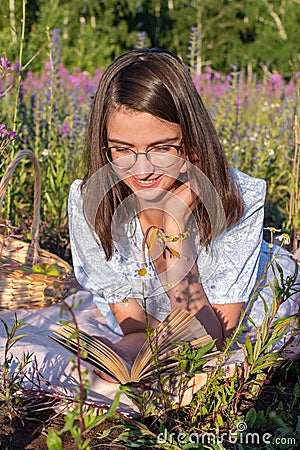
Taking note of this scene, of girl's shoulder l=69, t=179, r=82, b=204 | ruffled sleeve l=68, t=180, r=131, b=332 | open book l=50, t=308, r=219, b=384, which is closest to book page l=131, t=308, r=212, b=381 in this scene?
open book l=50, t=308, r=219, b=384

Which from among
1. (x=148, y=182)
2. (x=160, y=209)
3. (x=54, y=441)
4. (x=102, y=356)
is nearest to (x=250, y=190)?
(x=160, y=209)

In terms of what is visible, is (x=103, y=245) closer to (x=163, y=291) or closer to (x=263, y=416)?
(x=163, y=291)

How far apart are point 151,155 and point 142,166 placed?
1.5 inches

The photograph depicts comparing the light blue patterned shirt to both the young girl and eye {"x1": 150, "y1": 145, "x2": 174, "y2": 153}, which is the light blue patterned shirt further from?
eye {"x1": 150, "y1": 145, "x2": 174, "y2": 153}

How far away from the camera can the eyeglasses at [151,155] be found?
172 centimetres

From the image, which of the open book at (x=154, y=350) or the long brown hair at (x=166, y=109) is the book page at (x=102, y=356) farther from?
the long brown hair at (x=166, y=109)

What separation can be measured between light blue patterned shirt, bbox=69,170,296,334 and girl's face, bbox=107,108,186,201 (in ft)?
0.89

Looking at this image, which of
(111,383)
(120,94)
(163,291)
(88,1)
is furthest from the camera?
(88,1)

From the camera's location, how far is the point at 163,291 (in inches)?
79.8

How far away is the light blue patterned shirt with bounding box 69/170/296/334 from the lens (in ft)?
6.53

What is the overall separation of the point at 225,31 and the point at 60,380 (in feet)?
42.8

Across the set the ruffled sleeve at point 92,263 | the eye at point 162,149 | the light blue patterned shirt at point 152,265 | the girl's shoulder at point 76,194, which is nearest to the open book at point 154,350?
the light blue patterned shirt at point 152,265

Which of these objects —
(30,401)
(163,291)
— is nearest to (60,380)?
(30,401)

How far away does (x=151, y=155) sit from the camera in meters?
1.72
